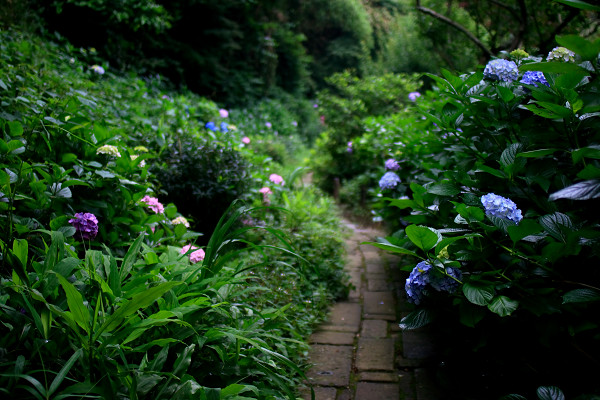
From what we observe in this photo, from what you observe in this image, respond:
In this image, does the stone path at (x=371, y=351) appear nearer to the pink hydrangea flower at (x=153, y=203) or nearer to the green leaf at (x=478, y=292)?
the green leaf at (x=478, y=292)

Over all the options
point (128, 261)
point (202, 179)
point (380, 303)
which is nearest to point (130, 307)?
point (128, 261)

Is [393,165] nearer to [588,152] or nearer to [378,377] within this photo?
[378,377]

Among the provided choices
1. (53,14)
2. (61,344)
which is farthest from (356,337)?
(53,14)

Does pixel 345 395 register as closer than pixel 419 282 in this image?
No

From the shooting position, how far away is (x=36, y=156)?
6.78 feet

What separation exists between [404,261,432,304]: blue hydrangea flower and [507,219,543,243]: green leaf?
29 cm

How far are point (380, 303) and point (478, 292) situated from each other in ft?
4.47

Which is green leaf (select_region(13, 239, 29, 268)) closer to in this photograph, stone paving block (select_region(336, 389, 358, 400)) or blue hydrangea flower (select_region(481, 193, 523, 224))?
stone paving block (select_region(336, 389, 358, 400))

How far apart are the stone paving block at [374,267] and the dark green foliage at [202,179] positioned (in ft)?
3.61

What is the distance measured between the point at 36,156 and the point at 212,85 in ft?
26.3

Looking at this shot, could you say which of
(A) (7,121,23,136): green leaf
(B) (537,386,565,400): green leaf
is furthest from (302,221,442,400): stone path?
(A) (7,121,23,136): green leaf

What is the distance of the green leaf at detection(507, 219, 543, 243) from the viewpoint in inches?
49.0

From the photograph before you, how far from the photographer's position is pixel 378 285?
2941 mm

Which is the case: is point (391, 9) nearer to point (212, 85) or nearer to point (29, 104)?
point (212, 85)
